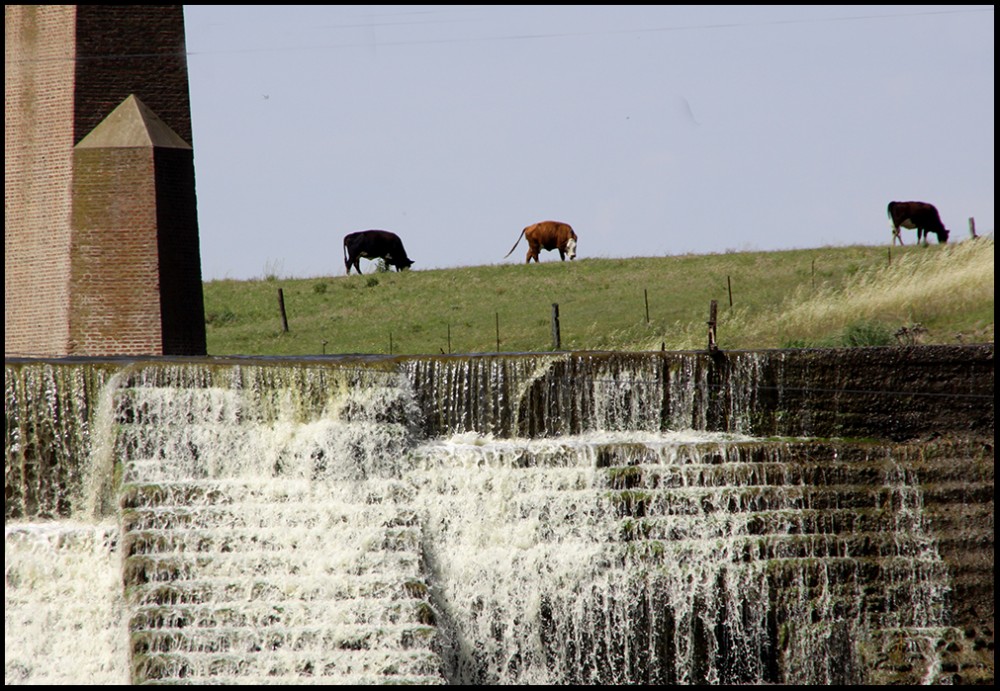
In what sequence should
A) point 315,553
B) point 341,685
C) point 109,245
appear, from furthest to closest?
point 109,245 → point 315,553 → point 341,685

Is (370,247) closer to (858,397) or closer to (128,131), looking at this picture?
(128,131)

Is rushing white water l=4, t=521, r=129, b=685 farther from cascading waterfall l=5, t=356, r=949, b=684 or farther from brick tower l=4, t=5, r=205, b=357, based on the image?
brick tower l=4, t=5, r=205, b=357

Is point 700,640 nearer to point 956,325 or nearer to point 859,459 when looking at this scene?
point 859,459

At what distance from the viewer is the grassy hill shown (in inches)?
1145

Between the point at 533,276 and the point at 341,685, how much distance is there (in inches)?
936

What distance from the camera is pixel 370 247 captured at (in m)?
45.4

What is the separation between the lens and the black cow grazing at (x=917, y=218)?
4159 centimetres

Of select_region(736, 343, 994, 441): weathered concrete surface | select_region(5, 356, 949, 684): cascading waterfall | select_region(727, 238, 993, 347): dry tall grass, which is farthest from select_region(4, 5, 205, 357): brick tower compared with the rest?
select_region(727, 238, 993, 347): dry tall grass

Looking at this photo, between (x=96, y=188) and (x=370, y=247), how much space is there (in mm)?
19456

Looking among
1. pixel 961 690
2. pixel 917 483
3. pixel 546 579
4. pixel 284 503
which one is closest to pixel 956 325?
pixel 917 483

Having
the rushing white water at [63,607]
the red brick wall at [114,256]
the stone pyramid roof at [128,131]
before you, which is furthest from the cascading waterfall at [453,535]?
the stone pyramid roof at [128,131]

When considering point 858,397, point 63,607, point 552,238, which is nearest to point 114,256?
point 63,607

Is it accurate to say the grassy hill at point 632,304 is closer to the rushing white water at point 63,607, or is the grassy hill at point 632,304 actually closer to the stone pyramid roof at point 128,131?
the stone pyramid roof at point 128,131

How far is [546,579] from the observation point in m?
19.3
